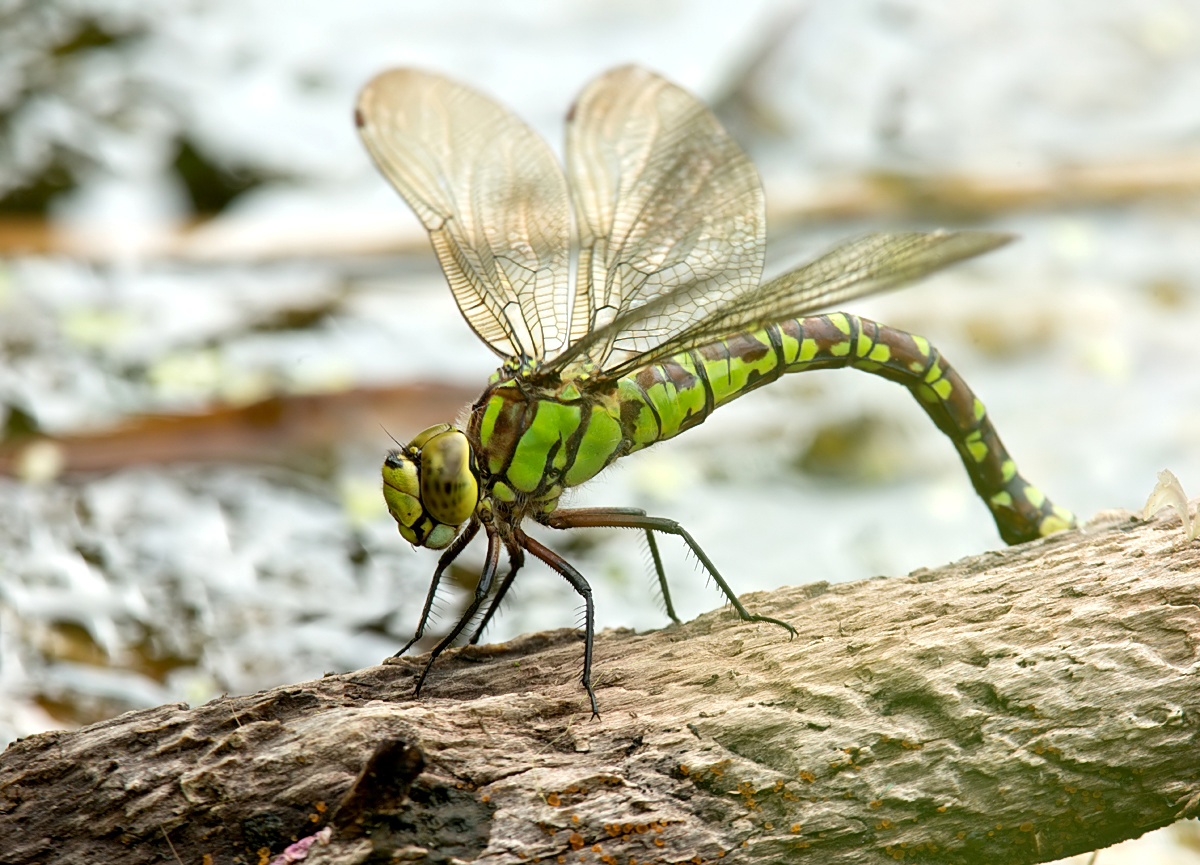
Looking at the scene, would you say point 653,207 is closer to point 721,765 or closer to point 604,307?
point 604,307

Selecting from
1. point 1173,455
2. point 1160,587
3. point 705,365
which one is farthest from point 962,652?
point 1173,455

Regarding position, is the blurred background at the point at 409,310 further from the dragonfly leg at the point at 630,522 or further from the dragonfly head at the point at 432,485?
the dragonfly head at the point at 432,485

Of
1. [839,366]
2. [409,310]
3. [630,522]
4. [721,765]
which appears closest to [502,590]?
[630,522]

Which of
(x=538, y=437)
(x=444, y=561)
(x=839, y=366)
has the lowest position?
(x=444, y=561)

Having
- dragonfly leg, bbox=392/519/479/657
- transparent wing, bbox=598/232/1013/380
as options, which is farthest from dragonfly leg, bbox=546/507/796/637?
transparent wing, bbox=598/232/1013/380

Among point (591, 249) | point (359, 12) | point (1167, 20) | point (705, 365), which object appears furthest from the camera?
point (359, 12)

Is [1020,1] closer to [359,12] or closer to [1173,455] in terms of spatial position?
[1173,455]

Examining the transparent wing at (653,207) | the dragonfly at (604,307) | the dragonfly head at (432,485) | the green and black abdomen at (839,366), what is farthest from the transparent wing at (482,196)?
the dragonfly head at (432,485)

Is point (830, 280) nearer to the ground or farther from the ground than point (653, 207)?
nearer to the ground

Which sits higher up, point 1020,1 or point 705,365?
point 1020,1
